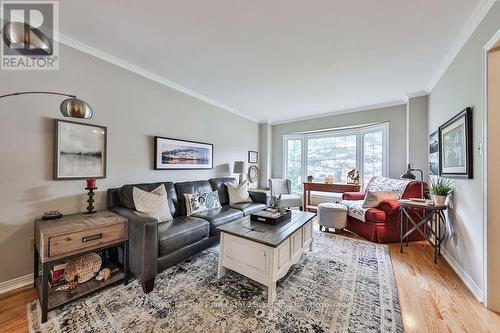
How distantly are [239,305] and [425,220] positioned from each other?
2476 mm

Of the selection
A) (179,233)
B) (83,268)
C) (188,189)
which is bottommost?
(83,268)

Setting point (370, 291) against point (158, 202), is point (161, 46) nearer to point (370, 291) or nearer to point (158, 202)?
point (158, 202)

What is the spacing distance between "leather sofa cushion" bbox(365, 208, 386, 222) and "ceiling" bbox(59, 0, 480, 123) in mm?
1996

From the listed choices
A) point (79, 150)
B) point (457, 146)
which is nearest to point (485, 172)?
point (457, 146)

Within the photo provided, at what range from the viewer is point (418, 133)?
3443 mm

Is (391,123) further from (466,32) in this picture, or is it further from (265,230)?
(265,230)

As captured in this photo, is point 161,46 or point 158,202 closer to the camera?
point 161,46

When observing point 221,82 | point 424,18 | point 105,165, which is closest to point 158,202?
point 105,165

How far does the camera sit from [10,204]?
177 centimetres

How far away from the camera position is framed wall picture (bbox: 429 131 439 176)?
2797mm

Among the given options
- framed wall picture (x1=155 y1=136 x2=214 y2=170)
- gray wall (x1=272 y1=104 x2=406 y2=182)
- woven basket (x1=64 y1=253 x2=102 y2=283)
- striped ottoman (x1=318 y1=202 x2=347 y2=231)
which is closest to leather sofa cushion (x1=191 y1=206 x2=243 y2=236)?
framed wall picture (x1=155 y1=136 x2=214 y2=170)

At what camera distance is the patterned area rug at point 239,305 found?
141 centimetres

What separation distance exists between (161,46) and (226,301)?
2.67m

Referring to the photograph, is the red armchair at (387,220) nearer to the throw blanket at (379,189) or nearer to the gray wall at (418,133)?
the throw blanket at (379,189)
